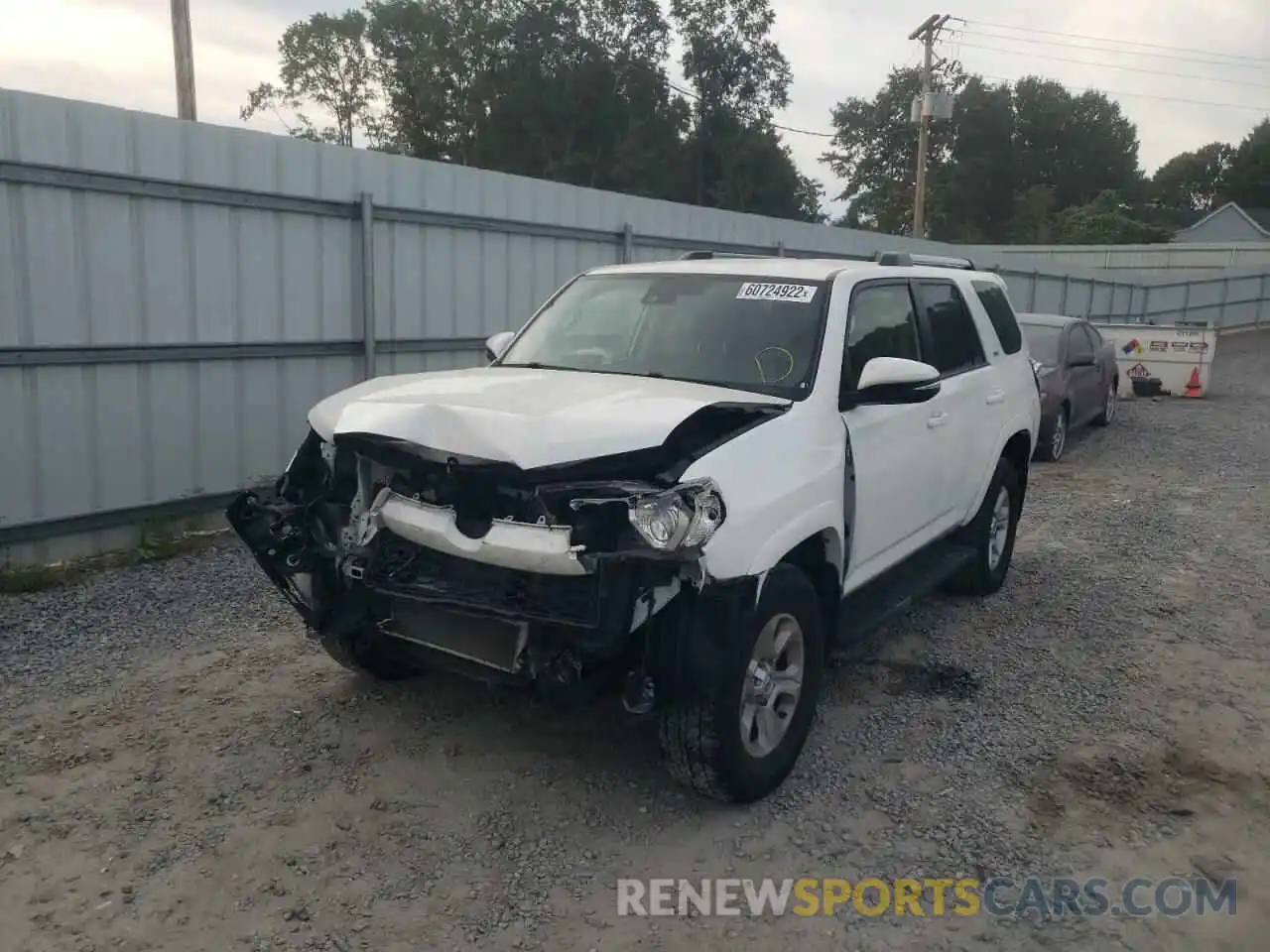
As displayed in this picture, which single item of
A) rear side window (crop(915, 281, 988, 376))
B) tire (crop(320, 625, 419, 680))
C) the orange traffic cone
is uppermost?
rear side window (crop(915, 281, 988, 376))

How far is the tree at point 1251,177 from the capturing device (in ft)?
254

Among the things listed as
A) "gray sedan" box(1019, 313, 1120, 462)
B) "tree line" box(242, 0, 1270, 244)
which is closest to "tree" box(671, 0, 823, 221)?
"tree line" box(242, 0, 1270, 244)

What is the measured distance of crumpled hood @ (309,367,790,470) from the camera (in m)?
3.43

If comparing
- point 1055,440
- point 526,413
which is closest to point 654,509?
point 526,413

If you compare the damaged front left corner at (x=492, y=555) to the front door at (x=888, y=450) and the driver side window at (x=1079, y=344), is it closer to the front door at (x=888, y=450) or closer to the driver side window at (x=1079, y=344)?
the front door at (x=888, y=450)

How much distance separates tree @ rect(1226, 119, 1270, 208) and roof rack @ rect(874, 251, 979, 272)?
83.8 m

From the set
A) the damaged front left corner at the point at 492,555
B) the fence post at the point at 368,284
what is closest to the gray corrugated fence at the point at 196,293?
the fence post at the point at 368,284

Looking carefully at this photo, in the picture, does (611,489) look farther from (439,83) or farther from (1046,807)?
(439,83)

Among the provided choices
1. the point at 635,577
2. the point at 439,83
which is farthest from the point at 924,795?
the point at 439,83

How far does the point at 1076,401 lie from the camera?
488 inches

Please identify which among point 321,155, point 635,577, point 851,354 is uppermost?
point 321,155

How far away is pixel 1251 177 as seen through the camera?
7844cm

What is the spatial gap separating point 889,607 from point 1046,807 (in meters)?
1.08

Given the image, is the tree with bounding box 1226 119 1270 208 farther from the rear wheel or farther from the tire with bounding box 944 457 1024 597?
the tire with bounding box 944 457 1024 597
